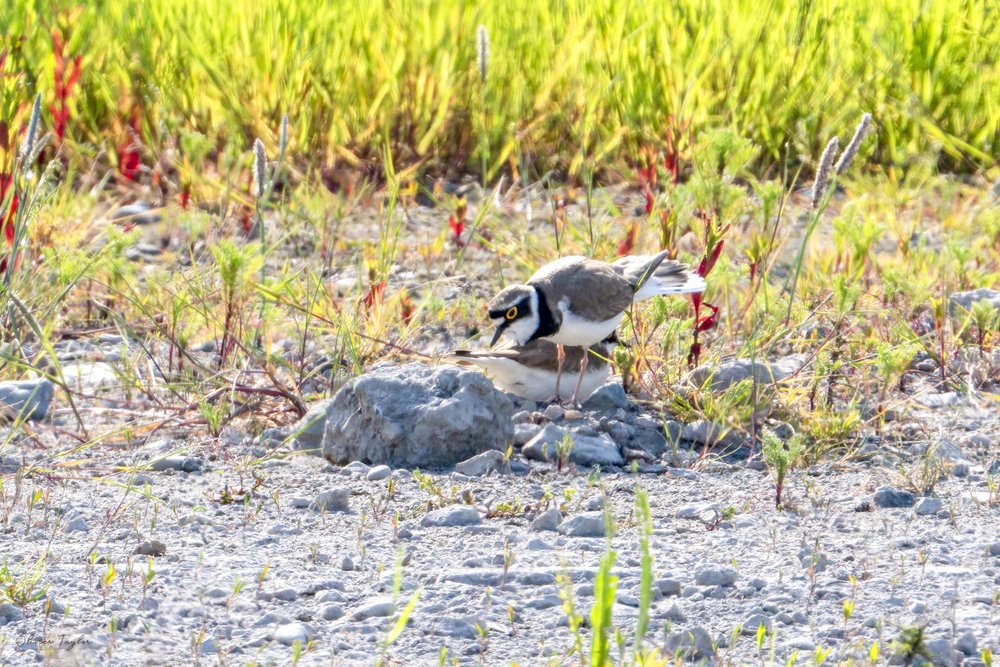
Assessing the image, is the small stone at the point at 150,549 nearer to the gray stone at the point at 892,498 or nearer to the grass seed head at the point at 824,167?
the gray stone at the point at 892,498

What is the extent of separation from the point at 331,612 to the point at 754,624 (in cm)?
89

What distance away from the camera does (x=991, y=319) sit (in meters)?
4.77

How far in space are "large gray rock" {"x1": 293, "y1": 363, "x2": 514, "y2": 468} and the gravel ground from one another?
93 millimetres

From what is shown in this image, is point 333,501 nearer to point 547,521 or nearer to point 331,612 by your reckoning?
point 547,521

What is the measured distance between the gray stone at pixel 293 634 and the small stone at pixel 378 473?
1.09 meters

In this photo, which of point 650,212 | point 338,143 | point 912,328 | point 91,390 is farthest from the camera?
point 338,143

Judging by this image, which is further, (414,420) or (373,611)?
(414,420)

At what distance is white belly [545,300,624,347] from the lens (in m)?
4.64

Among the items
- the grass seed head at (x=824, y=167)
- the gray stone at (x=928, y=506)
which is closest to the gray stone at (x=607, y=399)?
the grass seed head at (x=824, y=167)

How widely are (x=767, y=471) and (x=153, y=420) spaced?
1934 millimetres

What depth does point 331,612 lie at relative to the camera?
2947 millimetres

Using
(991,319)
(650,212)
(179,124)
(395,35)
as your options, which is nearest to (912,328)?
(991,319)

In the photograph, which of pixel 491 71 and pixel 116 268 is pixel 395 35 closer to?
pixel 491 71

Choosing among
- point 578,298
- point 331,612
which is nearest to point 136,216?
point 578,298
